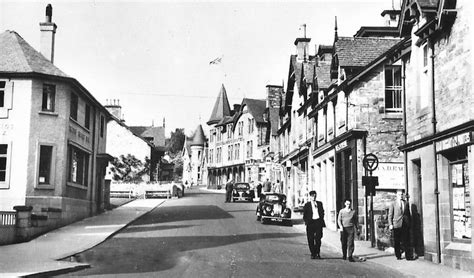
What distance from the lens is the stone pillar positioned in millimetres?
18234

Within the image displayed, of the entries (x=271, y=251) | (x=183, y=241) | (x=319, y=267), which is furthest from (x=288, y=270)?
(x=183, y=241)

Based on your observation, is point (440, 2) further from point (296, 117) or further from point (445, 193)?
point (296, 117)

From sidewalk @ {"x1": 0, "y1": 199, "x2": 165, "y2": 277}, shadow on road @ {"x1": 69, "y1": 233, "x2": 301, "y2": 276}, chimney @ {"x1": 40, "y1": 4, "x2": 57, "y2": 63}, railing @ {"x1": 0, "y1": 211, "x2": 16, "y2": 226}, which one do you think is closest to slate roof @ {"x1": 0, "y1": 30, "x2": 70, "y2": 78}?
chimney @ {"x1": 40, "y1": 4, "x2": 57, "y2": 63}

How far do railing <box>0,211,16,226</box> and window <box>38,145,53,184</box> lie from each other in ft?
16.8

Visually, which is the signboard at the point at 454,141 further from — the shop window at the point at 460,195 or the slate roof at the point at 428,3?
the slate roof at the point at 428,3

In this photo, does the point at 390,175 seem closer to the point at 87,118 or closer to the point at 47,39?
the point at 87,118

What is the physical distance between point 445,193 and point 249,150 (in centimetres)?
6156

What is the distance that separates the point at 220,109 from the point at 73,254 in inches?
3045

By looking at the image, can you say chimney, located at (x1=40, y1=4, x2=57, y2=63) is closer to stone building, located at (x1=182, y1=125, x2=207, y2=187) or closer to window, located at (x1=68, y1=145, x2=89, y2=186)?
window, located at (x1=68, y1=145, x2=89, y2=186)

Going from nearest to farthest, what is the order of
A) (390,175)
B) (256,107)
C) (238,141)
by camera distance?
(390,175), (256,107), (238,141)

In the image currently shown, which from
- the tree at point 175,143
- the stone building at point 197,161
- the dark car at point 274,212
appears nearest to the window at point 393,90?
the dark car at point 274,212

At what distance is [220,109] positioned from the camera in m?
92.3

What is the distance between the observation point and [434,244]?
1457cm

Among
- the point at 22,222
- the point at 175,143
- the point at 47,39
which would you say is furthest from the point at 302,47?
the point at 175,143
